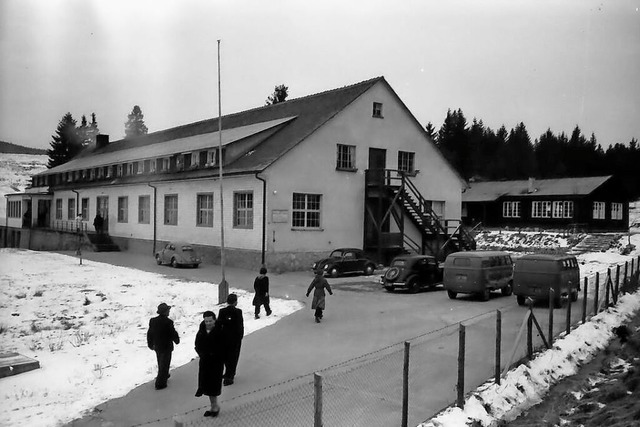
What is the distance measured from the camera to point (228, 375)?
985 cm

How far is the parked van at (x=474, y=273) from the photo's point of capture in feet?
62.0

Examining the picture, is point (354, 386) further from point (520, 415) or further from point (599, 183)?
point (599, 183)

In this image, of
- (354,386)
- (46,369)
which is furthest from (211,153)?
(354,386)

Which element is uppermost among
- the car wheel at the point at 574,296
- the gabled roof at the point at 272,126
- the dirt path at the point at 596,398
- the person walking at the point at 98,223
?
the gabled roof at the point at 272,126

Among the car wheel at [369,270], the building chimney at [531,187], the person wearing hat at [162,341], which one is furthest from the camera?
the building chimney at [531,187]

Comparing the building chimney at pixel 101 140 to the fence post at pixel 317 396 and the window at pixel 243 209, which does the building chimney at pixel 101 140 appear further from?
the fence post at pixel 317 396

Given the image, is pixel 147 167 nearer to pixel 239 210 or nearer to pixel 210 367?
pixel 239 210

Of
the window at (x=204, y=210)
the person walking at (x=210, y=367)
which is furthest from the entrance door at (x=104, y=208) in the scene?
the person walking at (x=210, y=367)

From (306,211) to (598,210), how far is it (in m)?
37.6

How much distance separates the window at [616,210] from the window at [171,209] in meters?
44.7

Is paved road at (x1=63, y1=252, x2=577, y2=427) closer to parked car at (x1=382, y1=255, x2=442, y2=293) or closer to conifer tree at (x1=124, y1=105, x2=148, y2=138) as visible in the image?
parked car at (x1=382, y1=255, x2=442, y2=293)

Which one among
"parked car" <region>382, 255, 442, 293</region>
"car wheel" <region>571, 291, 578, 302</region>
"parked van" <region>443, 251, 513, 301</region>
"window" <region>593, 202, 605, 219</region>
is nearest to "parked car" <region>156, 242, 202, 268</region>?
"parked car" <region>382, 255, 442, 293</region>

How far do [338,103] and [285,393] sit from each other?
80.9 ft

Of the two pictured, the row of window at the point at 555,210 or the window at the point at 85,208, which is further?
the row of window at the point at 555,210
